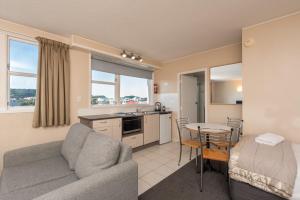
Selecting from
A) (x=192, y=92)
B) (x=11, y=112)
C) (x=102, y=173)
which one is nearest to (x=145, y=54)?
(x=192, y=92)

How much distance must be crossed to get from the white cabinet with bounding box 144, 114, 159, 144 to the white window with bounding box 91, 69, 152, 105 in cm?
76

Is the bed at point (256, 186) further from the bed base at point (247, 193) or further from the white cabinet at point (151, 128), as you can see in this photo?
the white cabinet at point (151, 128)

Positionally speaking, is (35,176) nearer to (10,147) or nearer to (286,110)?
(10,147)

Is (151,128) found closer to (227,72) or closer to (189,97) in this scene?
(189,97)

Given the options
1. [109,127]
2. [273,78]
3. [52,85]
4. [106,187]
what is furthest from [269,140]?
[52,85]

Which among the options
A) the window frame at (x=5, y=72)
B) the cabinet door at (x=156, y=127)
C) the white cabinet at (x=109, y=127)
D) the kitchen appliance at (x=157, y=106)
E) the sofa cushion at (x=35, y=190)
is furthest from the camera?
the kitchen appliance at (x=157, y=106)

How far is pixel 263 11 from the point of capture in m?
2.05

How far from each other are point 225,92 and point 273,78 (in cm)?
112

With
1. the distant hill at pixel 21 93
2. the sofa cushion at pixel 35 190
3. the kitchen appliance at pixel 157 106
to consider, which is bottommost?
the sofa cushion at pixel 35 190

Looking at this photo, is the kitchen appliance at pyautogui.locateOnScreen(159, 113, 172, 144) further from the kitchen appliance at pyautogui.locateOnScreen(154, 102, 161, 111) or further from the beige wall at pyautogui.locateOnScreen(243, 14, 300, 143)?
the beige wall at pyautogui.locateOnScreen(243, 14, 300, 143)

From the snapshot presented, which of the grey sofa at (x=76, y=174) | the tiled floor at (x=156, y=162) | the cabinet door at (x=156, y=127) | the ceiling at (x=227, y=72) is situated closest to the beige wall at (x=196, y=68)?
the ceiling at (x=227, y=72)

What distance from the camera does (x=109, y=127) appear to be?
9.84 feet

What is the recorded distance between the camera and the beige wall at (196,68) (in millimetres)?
3223

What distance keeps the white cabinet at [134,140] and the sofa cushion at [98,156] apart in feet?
5.79
